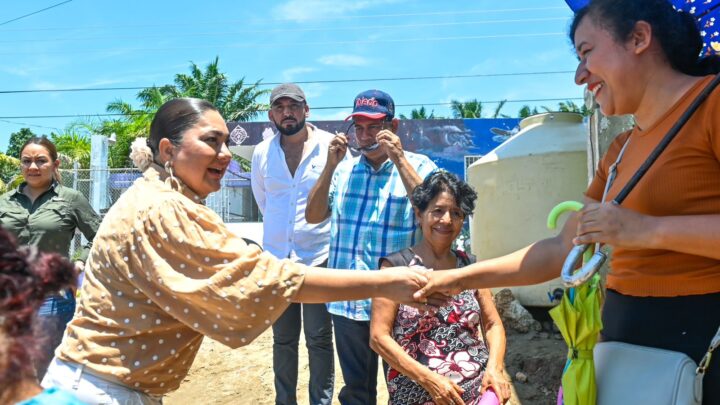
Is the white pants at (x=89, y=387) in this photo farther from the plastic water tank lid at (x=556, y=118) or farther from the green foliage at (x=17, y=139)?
the green foliage at (x=17, y=139)

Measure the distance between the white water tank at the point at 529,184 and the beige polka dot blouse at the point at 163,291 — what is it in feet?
15.8

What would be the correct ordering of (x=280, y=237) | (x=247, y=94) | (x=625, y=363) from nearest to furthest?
1. (x=625, y=363)
2. (x=280, y=237)
3. (x=247, y=94)

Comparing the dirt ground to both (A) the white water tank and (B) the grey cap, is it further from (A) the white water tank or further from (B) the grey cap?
(B) the grey cap

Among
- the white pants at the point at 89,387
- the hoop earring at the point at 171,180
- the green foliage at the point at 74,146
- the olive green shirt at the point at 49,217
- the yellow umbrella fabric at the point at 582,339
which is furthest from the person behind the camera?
the green foliage at the point at 74,146

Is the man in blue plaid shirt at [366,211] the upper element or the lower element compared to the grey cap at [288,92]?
lower

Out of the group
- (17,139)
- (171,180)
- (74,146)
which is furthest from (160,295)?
(17,139)

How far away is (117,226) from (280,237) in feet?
8.37

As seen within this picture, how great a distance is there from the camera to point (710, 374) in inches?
71.2

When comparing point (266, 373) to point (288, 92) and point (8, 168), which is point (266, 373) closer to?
point (288, 92)

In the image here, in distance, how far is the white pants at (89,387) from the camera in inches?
86.0

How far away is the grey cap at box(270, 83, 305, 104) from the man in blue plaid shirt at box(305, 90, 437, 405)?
681mm

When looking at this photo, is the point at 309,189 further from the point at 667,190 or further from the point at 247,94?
the point at 247,94

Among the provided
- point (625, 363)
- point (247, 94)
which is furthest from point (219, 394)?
point (247, 94)

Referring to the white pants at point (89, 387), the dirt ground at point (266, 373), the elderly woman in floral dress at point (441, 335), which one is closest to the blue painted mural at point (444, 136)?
the dirt ground at point (266, 373)
